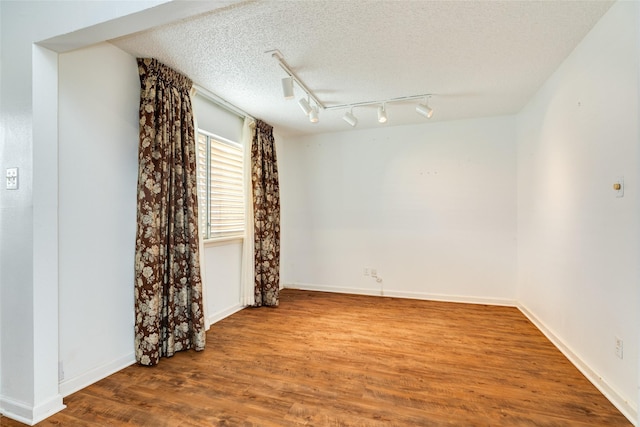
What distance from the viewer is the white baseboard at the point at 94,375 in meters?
2.08

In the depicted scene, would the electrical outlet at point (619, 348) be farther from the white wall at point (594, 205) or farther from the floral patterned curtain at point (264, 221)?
the floral patterned curtain at point (264, 221)

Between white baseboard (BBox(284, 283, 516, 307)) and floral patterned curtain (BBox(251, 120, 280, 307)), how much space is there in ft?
2.98

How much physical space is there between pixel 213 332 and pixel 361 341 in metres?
1.56

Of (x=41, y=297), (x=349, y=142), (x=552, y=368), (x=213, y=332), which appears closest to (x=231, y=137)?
(x=349, y=142)

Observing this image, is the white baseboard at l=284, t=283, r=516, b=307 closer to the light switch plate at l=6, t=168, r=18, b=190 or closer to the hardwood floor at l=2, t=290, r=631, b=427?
the hardwood floor at l=2, t=290, r=631, b=427

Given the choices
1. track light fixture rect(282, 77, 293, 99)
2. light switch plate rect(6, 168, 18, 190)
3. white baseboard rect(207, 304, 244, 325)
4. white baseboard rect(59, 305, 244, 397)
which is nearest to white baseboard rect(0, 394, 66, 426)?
white baseboard rect(59, 305, 244, 397)

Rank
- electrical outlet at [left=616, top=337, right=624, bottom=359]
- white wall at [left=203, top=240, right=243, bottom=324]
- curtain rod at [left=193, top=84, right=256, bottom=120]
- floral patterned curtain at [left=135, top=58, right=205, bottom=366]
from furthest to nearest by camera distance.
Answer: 1. white wall at [left=203, top=240, right=243, bottom=324]
2. curtain rod at [left=193, top=84, right=256, bottom=120]
3. floral patterned curtain at [left=135, top=58, right=205, bottom=366]
4. electrical outlet at [left=616, top=337, right=624, bottom=359]

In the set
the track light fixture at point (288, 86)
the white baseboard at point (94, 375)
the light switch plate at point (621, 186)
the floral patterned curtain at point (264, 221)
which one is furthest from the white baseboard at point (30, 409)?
the light switch plate at point (621, 186)

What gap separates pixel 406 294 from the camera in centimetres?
452

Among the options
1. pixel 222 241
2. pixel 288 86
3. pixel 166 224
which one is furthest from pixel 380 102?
pixel 166 224

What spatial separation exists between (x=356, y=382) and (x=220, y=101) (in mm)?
3209

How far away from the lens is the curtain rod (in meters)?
3.22

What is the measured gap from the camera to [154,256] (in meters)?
2.50

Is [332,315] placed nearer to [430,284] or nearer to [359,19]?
[430,284]
